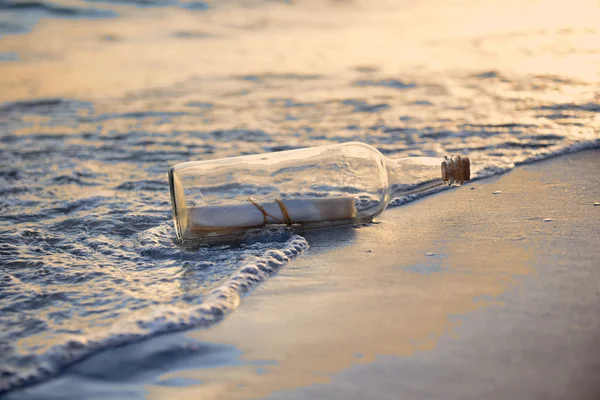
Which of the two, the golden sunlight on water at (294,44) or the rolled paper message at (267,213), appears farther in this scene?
the golden sunlight on water at (294,44)

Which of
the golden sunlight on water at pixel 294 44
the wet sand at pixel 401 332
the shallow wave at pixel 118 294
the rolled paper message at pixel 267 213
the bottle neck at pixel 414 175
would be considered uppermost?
the golden sunlight on water at pixel 294 44

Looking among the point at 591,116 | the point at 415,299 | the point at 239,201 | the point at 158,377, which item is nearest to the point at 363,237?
the point at 239,201

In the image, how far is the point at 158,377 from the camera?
1504 millimetres

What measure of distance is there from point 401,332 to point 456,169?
1.04 m

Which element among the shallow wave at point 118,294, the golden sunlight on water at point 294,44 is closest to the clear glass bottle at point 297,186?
the shallow wave at point 118,294

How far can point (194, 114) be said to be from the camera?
20.0 feet

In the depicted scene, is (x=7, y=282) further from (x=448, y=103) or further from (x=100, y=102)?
(x=100, y=102)

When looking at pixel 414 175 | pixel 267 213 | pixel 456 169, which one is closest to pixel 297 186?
pixel 267 213

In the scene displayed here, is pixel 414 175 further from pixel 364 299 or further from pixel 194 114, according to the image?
pixel 194 114

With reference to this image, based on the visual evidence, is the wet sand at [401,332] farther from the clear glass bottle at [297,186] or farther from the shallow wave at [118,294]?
the clear glass bottle at [297,186]

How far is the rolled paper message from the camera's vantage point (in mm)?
2441

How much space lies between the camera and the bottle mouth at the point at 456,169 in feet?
Result: 8.17

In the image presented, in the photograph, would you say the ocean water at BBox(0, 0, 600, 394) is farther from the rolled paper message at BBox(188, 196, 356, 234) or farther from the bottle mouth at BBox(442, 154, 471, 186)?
the bottle mouth at BBox(442, 154, 471, 186)

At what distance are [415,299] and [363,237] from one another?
0.69m
